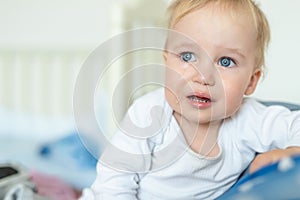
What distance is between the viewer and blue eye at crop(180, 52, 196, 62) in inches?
26.7

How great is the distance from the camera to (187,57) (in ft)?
2.25

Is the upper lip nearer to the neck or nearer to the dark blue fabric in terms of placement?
the neck

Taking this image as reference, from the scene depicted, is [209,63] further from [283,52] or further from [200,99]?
[283,52]

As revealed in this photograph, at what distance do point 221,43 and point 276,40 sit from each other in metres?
1.20

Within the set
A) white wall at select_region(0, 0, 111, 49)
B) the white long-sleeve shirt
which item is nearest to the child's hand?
the white long-sleeve shirt

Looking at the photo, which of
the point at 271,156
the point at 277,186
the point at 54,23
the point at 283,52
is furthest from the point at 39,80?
the point at 277,186

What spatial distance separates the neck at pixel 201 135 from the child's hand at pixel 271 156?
68 mm

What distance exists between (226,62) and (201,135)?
0.44 feet

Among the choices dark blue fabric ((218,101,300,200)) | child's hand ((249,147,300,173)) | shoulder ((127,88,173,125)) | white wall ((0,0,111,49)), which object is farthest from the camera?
white wall ((0,0,111,49))

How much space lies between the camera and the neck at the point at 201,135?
0.74 meters

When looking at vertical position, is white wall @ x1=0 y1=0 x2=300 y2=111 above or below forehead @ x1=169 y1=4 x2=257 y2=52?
below

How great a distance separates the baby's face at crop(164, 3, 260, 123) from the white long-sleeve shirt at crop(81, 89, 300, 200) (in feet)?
0.15

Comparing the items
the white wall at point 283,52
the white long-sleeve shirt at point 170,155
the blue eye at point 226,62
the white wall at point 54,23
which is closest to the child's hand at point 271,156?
the white long-sleeve shirt at point 170,155

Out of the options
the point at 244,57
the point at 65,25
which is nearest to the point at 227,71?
the point at 244,57
